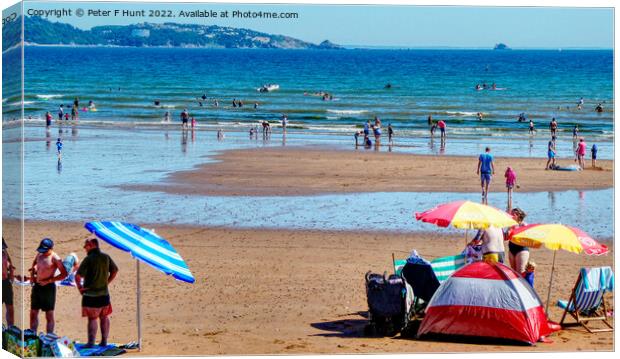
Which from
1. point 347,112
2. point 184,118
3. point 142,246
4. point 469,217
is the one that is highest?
point 347,112

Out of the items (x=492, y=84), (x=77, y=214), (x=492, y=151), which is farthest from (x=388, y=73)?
(x=77, y=214)

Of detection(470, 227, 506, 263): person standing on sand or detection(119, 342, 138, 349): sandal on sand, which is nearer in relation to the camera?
detection(119, 342, 138, 349): sandal on sand

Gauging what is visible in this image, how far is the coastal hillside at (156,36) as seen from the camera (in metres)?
13.3

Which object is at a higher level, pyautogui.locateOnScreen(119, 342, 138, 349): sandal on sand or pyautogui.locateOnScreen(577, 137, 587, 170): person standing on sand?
pyautogui.locateOnScreen(577, 137, 587, 170): person standing on sand

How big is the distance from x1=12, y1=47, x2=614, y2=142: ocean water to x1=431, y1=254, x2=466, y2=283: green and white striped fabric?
70.7 feet

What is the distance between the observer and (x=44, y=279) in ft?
42.4

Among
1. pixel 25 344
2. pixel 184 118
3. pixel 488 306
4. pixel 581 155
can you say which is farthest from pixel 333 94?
pixel 25 344

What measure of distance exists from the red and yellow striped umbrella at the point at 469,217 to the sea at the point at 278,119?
8.40ft

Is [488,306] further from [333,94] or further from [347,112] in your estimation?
[333,94]

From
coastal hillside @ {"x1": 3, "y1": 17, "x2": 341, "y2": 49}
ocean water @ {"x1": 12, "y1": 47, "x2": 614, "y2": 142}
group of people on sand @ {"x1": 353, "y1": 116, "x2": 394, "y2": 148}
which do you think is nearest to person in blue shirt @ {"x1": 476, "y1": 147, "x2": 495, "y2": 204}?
coastal hillside @ {"x1": 3, "y1": 17, "x2": 341, "y2": 49}

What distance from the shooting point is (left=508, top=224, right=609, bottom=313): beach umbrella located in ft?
45.8

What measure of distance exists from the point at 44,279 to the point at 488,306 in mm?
5091

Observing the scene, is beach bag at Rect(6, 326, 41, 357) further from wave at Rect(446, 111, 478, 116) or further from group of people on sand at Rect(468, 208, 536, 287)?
wave at Rect(446, 111, 478, 116)

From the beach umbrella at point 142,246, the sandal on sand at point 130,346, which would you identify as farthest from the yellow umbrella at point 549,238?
the sandal on sand at point 130,346
